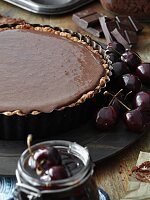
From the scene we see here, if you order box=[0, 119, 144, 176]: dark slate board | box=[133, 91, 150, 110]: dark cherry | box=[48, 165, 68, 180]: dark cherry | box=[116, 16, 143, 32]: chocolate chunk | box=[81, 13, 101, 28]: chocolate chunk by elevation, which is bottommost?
box=[81, 13, 101, 28]: chocolate chunk

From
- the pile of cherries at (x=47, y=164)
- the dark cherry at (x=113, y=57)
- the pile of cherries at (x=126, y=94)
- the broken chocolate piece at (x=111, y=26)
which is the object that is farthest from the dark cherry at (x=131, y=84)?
the pile of cherries at (x=47, y=164)

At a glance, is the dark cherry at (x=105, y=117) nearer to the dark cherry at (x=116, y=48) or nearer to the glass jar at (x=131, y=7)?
the dark cherry at (x=116, y=48)

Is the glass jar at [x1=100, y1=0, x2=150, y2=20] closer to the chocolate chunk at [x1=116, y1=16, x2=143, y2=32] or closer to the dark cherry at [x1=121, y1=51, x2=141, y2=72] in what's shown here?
the chocolate chunk at [x1=116, y1=16, x2=143, y2=32]

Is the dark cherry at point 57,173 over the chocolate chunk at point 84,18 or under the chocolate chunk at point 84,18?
over

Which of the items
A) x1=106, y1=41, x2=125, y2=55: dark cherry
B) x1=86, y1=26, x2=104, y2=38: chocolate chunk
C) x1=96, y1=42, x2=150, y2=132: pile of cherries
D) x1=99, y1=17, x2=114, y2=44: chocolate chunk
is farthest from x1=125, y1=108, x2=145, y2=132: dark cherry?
x1=86, y1=26, x2=104, y2=38: chocolate chunk

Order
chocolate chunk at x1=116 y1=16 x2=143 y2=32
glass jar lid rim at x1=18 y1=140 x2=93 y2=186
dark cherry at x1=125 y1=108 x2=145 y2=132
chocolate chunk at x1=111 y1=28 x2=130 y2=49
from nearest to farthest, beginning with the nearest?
glass jar lid rim at x1=18 y1=140 x2=93 y2=186 → dark cherry at x1=125 y1=108 x2=145 y2=132 → chocolate chunk at x1=111 y1=28 x2=130 y2=49 → chocolate chunk at x1=116 y1=16 x2=143 y2=32

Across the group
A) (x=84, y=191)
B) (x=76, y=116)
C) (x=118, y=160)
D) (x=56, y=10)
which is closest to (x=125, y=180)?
(x=118, y=160)

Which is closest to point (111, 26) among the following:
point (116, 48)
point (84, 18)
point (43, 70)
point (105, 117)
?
point (84, 18)

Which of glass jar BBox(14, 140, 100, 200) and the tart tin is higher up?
glass jar BBox(14, 140, 100, 200)

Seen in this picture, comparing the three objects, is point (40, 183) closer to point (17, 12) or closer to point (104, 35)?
point (104, 35)
